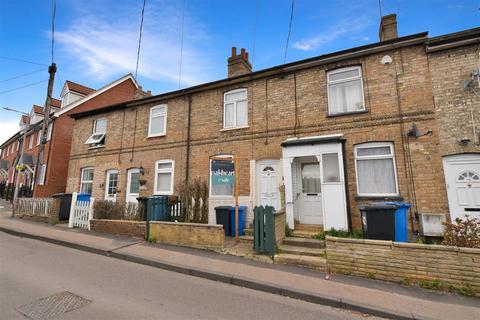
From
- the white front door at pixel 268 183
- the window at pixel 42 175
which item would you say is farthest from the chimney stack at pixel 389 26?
the window at pixel 42 175

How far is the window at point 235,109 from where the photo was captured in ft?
35.2

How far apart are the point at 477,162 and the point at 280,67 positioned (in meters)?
6.92

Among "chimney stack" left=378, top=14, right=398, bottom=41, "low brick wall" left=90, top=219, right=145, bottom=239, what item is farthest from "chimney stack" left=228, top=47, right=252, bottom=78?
"low brick wall" left=90, top=219, right=145, bottom=239

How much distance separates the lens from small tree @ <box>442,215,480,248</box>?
200 inches

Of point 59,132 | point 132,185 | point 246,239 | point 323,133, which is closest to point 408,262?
point 246,239

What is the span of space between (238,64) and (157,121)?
502cm

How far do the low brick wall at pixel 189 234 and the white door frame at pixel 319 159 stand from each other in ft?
8.38

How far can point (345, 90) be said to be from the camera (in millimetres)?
9039

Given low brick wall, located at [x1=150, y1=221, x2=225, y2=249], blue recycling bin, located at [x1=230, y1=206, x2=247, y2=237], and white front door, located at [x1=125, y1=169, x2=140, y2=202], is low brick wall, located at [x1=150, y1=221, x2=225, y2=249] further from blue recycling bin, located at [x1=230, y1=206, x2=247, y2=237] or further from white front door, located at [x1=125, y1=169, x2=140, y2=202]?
white front door, located at [x1=125, y1=169, x2=140, y2=202]

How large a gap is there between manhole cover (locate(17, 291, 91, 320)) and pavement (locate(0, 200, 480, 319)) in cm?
213

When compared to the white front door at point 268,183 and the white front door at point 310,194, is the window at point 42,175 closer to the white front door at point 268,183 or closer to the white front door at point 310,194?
the white front door at point 268,183

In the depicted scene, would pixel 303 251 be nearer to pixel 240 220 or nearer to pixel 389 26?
pixel 240 220

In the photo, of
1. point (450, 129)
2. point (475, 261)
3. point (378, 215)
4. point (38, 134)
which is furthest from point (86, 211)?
point (38, 134)

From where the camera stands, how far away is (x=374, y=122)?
27.1 feet
